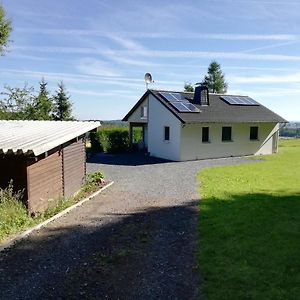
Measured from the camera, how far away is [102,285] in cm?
639

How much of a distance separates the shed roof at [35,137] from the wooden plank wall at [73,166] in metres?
0.76

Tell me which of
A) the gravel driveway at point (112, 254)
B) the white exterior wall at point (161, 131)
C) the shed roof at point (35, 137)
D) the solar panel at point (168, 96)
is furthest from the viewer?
the solar panel at point (168, 96)

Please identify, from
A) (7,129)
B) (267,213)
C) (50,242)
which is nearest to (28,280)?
(50,242)

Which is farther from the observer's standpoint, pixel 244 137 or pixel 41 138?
pixel 244 137

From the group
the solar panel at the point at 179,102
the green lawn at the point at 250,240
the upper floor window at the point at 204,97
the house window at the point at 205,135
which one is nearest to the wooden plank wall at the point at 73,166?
the green lawn at the point at 250,240

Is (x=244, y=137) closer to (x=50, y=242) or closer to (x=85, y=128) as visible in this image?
(x=85, y=128)

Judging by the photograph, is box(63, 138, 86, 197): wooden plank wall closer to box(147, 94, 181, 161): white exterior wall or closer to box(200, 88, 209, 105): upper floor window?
box(147, 94, 181, 161): white exterior wall

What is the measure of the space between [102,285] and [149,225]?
13.1ft

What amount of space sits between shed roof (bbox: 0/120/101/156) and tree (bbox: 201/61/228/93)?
49.9 m

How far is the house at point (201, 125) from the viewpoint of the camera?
26.8 meters

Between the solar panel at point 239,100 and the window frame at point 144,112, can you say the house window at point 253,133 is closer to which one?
the solar panel at point 239,100

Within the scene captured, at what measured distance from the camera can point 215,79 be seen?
210ft

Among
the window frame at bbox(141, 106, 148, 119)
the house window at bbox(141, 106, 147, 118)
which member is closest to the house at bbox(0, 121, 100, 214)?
the window frame at bbox(141, 106, 148, 119)

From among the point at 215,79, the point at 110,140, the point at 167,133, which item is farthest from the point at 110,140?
the point at 215,79
